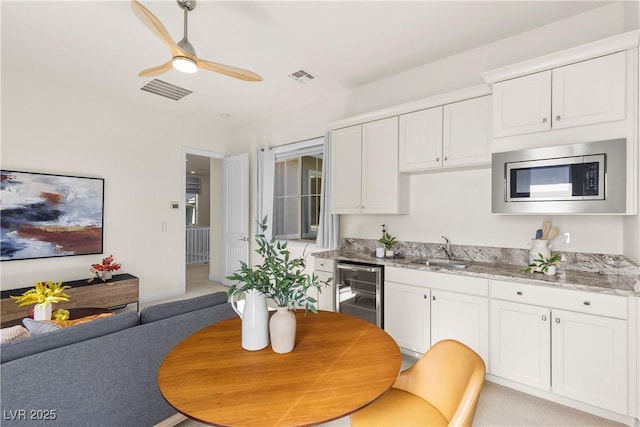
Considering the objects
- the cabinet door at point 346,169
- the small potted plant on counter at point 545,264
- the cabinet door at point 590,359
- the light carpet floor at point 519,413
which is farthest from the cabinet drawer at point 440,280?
the cabinet door at point 346,169

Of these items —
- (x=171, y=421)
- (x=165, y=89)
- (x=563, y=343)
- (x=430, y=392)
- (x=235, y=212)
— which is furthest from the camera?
(x=235, y=212)

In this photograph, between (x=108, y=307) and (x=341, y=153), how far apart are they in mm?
3447

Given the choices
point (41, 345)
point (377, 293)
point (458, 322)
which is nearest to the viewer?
point (41, 345)

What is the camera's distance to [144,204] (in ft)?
14.6

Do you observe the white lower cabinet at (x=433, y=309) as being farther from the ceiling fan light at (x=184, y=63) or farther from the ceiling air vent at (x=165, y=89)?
the ceiling air vent at (x=165, y=89)

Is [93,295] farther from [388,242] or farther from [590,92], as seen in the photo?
[590,92]

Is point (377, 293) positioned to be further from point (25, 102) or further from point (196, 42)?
point (25, 102)

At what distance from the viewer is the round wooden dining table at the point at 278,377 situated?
0.90m

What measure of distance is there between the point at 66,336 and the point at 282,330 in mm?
1136

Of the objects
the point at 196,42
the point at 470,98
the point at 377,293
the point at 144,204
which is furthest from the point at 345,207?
the point at 144,204

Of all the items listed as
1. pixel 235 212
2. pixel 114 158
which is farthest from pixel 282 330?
pixel 235 212

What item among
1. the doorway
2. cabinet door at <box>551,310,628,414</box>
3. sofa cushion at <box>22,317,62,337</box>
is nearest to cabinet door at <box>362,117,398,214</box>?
cabinet door at <box>551,310,628,414</box>

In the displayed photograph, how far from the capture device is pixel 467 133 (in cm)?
267

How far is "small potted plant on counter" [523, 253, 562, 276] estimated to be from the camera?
2.23 m
